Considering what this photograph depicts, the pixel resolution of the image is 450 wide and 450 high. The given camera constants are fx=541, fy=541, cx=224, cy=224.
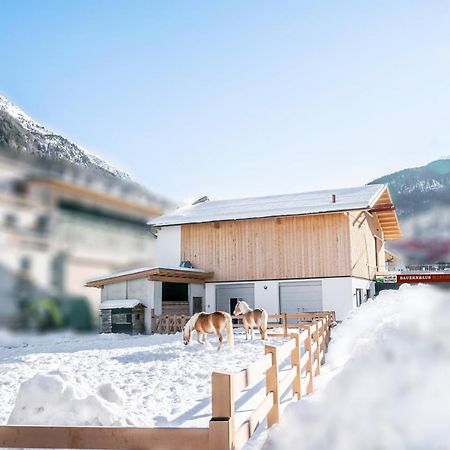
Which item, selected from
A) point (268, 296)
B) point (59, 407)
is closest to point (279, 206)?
point (268, 296)

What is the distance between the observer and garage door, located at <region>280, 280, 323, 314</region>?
26.4m

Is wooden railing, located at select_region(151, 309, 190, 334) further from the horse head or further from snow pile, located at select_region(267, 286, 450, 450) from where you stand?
snow pile, located at select_region(267, 286, 450, 450)

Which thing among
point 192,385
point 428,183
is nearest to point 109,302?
point 192,385

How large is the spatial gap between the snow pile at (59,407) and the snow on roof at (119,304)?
19.8 m

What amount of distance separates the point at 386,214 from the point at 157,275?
54.0 feet

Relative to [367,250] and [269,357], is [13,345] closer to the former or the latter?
[269,357]

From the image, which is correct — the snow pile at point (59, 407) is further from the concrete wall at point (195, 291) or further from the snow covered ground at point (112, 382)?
the concrete wall at point (195, 291)

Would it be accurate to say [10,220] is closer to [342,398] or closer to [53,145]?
[342,398]

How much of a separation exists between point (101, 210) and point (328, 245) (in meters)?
10.9

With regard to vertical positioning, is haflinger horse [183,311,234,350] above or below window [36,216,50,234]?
below

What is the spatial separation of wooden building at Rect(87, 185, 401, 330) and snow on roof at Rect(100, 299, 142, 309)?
83cm

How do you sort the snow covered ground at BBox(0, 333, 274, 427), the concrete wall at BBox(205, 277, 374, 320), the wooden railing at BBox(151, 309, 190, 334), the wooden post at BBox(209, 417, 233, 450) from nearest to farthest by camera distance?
the wooden post at BBox(209, 417, 233, 450) < the snow covered ground at BBox(0, 333, 274, 427) < the wooden railing at BBox(151, 309, 190, 334) < the concrete wall at BBox(205, 277, 374, 320)

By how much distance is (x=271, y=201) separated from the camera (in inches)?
1203

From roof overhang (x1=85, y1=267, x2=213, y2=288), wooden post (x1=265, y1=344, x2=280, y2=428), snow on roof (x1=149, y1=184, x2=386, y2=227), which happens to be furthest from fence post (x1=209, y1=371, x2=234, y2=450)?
snow on roof (x1=149, y1=184, x2=386, y2=227)
